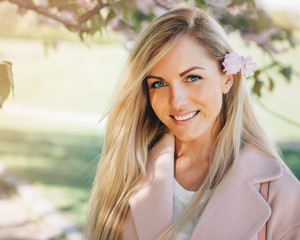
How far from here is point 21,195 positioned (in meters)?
6.17

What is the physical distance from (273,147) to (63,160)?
5.82 meters

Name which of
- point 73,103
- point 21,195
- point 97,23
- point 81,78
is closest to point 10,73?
point 97,23

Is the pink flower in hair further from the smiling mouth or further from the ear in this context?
the smiling mouth

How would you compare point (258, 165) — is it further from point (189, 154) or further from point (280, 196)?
point (189, 154)

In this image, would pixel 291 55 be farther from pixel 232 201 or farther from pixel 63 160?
pixel 232 201

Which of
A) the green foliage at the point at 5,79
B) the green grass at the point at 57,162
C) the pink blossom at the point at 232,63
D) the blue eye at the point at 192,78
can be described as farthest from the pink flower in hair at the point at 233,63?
the green grass at the point at 57,162

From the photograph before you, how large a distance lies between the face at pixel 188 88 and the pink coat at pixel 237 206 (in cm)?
24

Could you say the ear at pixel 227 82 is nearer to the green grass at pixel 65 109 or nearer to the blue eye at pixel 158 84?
the blue eye at pixel 158 84

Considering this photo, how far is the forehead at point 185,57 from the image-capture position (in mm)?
2191

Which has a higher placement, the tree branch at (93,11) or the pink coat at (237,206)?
the tree branch at (93,11)

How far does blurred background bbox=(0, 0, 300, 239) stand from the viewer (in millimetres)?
3008

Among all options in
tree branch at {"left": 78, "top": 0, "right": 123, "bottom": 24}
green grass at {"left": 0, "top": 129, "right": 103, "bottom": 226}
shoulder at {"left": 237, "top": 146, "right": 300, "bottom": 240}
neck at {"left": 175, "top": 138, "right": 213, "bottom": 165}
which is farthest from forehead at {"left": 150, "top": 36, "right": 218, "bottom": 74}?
green grass at {"left": 0, "top": 129, "right": 103, "bottom": 226}

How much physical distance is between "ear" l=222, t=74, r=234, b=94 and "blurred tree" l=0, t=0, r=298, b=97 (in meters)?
0.40

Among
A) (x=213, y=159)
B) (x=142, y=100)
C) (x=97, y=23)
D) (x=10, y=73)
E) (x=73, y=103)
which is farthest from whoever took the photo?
(x=73, y=103)
